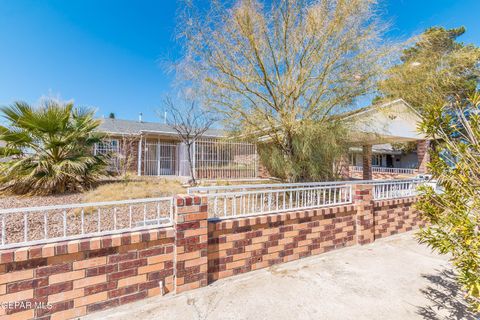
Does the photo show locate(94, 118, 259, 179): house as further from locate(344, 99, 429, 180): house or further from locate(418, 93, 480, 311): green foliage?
locate(418, 93, 480, 311): green foliage

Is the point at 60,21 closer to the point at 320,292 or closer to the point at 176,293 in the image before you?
the point at 176,293

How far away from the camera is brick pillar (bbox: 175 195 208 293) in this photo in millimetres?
2498

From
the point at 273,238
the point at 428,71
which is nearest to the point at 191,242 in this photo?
the point at 273,238

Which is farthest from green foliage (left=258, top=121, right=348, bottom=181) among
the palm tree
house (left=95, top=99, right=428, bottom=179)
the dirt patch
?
the palm tree

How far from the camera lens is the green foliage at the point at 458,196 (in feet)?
5.21

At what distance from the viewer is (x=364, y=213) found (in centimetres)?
409

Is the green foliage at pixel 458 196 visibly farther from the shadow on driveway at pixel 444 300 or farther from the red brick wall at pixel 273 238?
the red brick wall at pixel 273 238

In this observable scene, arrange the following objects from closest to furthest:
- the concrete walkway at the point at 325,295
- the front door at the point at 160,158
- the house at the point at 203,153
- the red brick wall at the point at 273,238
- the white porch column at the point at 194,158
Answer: the concrete walkway at the point at 325,295 < the red brick wall at the point at 273,238 < the house at the point at 203,153 < the white porch column at the point at 194,158 < the front door at the point at 160,158

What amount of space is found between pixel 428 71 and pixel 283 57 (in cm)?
323

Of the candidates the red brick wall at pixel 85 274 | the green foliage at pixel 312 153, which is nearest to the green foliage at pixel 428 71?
the green foliage at pixel 312 153

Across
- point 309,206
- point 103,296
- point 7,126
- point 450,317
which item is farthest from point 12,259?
point 7,126

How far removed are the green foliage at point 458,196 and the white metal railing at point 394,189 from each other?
2548 millimetres

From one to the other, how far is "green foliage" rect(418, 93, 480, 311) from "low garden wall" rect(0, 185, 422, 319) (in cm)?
171

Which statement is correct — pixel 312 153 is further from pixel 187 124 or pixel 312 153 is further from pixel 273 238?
pixel 187 124
